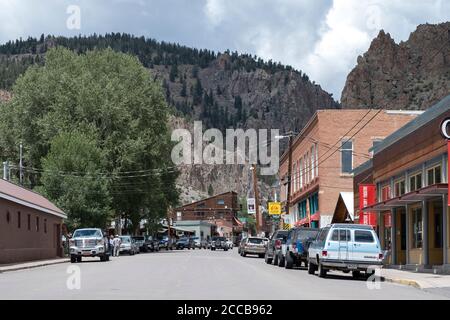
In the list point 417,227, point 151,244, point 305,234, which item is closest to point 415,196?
point 417,227

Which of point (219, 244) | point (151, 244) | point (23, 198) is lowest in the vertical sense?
point (219, 244)

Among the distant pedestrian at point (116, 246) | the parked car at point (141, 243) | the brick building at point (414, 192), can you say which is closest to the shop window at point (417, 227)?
the brick building at point (414, 192)

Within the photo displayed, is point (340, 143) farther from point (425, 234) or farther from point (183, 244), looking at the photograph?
point (183, 244)

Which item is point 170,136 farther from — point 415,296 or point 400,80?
point 415,296

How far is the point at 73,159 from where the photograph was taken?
192 ft

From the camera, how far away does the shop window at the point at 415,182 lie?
32.6m

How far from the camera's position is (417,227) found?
33.2 m

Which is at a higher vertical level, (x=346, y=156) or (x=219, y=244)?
(x=346, y=156)

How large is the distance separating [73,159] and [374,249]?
1433 inches

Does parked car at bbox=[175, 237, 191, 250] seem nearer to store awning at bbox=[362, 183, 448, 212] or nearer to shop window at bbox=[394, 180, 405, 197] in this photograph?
A: store awning at bbox=[362, 183, 448, 212]

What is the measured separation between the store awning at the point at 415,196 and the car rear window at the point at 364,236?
274cm

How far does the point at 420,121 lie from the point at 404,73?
265ft
